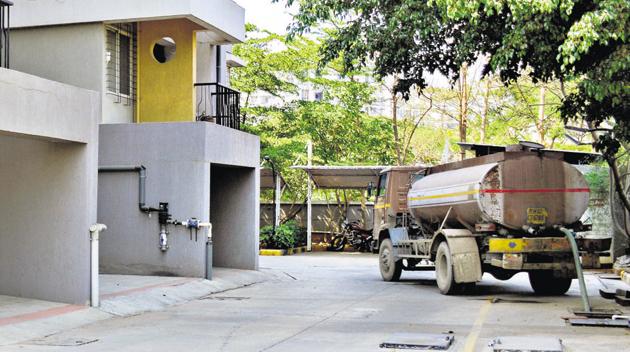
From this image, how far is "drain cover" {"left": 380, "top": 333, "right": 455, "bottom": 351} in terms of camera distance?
10555 mm

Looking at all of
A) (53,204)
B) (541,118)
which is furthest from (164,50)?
(541,118)

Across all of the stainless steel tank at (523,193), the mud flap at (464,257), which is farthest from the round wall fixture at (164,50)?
the mud flap at (464,257)

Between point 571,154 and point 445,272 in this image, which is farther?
point 571,154

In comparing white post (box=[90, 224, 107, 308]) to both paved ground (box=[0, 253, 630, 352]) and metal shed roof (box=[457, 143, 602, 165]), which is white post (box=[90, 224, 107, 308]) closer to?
paved ground (box=[0, 253, 630, 352])

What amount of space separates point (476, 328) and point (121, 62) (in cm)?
1181

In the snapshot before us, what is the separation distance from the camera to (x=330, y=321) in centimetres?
1341

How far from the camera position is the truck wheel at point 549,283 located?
18.6 m

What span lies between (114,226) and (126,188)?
0.93 meters

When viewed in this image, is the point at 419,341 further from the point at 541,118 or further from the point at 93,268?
the point at 541,118

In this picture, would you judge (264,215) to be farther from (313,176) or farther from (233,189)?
(233,189)

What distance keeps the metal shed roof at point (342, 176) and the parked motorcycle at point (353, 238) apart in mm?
1702

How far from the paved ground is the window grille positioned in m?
5.58

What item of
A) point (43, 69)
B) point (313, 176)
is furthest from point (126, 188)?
point (313, 176)

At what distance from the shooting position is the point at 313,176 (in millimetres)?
35281
